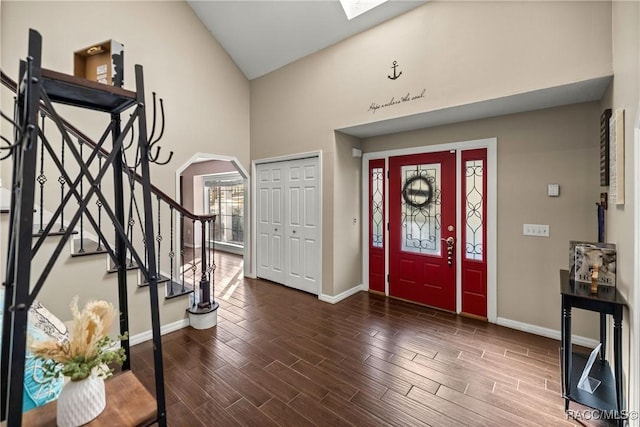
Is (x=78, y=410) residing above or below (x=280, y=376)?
above

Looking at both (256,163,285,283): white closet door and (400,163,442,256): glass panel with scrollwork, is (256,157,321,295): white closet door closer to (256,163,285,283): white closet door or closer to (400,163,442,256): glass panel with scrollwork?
(256,163,285,283): white closet door

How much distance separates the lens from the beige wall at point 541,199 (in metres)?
2.90

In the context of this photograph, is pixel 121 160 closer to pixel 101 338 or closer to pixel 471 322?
pixel 101 338

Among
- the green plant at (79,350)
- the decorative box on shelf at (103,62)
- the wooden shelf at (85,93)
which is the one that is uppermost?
the decorative box on shelf at (103,62)

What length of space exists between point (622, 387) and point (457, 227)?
2069 mm

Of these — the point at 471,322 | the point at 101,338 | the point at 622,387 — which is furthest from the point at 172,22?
the point at 622,387

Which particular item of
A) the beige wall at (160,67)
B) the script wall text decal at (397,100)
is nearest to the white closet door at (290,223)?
the beige wall at (160,67)

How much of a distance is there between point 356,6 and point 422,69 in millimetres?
1244

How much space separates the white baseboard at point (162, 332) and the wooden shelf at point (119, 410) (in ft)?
7.03

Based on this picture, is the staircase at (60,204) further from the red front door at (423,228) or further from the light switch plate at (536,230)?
the light switch plate at (536,230)

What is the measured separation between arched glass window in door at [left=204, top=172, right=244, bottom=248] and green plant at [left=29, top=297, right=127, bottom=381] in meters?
6.71

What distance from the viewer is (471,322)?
3.45 meters

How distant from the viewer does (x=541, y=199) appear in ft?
10.3

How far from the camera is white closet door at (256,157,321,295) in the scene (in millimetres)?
4430
